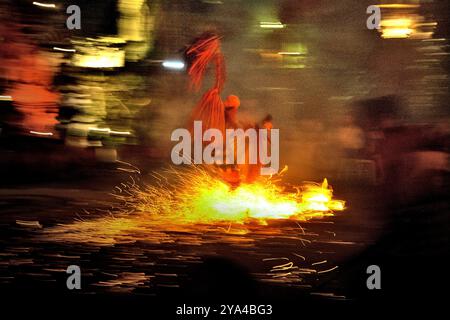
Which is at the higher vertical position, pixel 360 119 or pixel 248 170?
pixel 360 119

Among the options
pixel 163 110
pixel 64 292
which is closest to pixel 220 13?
pixel 163 110

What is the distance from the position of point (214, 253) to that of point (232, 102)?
3.04 ft

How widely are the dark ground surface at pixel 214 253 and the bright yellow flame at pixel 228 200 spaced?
64 millimetres

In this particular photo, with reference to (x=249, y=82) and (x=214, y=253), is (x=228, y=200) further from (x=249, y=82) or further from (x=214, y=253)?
(x=249, y=82)

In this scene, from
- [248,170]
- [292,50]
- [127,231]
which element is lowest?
[127,231]

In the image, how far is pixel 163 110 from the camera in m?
2.69

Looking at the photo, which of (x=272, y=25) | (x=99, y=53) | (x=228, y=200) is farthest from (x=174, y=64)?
(x=228, y=200)

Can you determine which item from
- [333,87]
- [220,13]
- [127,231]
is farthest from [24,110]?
[333,87]

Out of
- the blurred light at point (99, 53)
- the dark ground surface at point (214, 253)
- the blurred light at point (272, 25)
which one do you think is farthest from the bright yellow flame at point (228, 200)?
the blurred light at point (272, 25)

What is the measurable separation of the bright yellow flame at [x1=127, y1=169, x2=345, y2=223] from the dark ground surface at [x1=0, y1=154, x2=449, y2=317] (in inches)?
2.5

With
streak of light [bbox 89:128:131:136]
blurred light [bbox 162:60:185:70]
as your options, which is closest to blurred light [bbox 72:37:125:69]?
blurred light [bbox 162:60:185:70]
